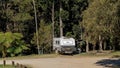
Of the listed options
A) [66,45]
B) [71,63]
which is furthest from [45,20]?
[71,63]

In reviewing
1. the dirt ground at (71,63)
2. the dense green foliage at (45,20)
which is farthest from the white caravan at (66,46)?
the dirt ground at (71,63)

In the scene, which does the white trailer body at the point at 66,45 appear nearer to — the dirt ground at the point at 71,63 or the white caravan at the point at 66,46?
the white caravan at the point at 66,46

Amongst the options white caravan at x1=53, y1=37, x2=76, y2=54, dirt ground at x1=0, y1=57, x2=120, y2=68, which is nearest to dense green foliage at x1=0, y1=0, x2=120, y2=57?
white caravan at x1=53, y1=37, x2=76, y2=54

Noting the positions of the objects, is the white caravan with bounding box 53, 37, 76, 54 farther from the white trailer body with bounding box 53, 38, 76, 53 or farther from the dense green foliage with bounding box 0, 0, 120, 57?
the dense green foliage with bounding box 0, 0, 120, 57

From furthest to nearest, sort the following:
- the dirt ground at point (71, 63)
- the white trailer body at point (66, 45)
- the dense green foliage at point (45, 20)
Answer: the dense green foliage at point (45, 20) → the white trailer body at point (66, 45) → the dirt ground at point (71, 63)

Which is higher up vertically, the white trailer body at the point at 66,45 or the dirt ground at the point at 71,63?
the white trailer body at the point at 66,45

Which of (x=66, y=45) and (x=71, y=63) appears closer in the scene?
(x=71, y=63)

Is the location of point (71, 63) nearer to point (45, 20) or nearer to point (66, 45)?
point (66, 45)

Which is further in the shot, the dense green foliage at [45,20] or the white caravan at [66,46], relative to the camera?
the dense green foliage at [45,20]

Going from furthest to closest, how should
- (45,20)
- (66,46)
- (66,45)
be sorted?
1. (45,20)
2. (66,46)
3. (66,45)

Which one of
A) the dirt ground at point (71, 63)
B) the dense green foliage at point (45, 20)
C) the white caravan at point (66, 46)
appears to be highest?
the dense green foliage at point (45, 20)

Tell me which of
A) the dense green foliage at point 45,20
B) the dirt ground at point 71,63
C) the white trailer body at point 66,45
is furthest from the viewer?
the dense green foliage at point 45,20

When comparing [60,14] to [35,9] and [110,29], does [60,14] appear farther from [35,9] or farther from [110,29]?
[110,29]

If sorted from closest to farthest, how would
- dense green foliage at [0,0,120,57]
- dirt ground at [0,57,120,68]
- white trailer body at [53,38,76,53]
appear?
dirt ground at [0,57,120,68] → white trailer body at [53,38,76,53] → dense green foliage at [0,0,120,57]
